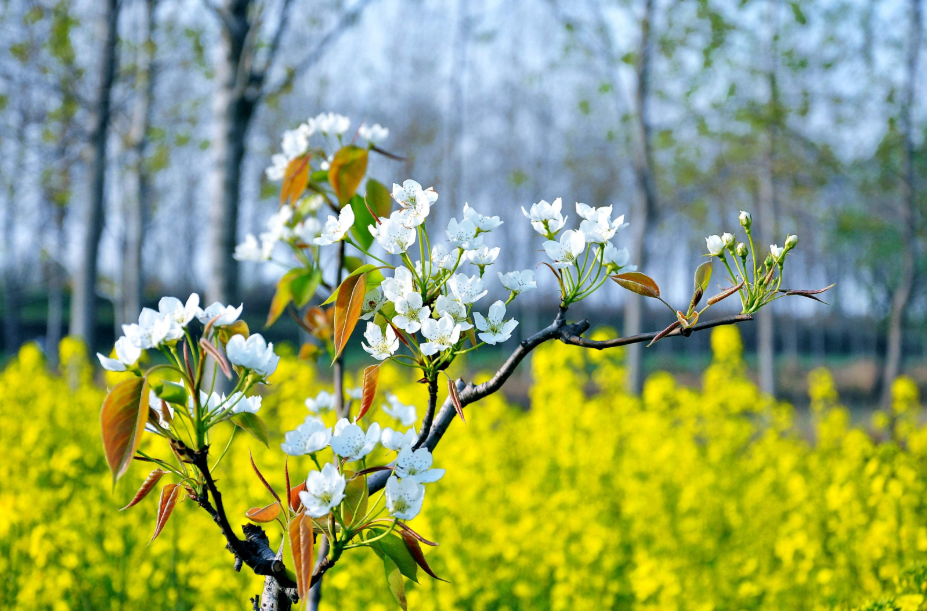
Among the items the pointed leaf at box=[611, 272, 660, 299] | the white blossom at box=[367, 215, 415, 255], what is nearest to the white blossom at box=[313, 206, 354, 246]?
the white blossom at box=[367, 215, 415, 255]

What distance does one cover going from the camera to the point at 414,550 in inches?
33.2

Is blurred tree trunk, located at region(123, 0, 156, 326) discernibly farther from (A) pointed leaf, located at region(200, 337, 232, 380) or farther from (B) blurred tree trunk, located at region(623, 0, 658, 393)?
(A) pointed leaf, located at region(200, 337, 232, 380)

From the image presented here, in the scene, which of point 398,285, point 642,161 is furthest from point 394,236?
point 642,161

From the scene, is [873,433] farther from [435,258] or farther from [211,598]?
[435,258]

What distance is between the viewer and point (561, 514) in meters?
2.83

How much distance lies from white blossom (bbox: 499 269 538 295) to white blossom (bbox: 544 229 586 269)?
1.6 inches

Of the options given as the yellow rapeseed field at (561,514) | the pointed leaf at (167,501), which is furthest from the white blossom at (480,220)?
the yellow rapeseed field at (561,514)

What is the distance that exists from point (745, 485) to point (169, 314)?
142 inches

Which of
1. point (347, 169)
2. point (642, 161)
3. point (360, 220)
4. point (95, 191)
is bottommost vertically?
point (360, 220)

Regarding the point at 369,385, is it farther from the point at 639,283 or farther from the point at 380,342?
the point at 639,283

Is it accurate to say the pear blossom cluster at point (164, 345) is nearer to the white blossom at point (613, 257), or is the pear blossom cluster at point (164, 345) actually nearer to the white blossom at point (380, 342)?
the white blossom at point (380, 342)

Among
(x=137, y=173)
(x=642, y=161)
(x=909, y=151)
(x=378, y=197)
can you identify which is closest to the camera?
(x=378, y=197)

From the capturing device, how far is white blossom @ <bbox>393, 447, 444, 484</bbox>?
2.70ft

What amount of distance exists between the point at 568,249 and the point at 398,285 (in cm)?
23
